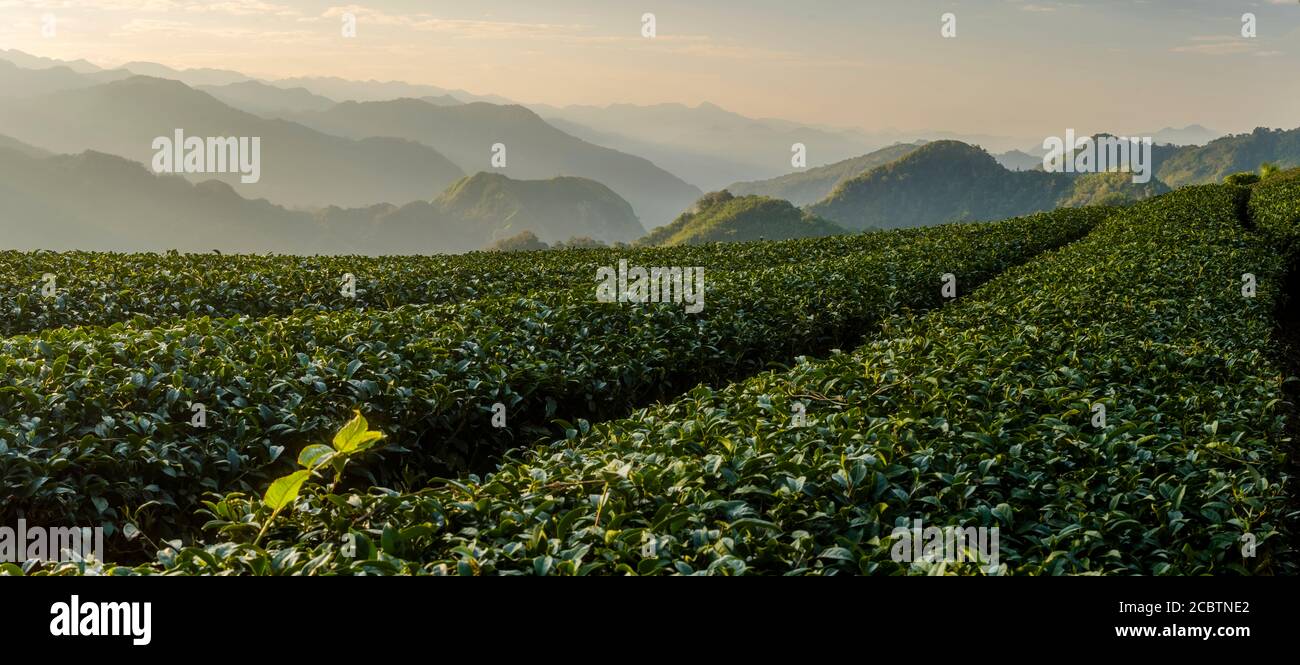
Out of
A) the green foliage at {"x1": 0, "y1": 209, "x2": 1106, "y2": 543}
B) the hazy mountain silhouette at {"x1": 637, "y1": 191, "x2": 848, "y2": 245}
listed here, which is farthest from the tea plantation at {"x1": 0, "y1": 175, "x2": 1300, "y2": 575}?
the hazy mountain silhouette at {"x1": 637, "y1": 191, "x2": 848, "y2": 245}

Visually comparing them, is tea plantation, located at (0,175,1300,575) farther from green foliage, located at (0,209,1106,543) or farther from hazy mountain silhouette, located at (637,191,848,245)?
hazy mountain silhouette, located at (637,191,848,245)

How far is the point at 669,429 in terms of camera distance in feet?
14.5

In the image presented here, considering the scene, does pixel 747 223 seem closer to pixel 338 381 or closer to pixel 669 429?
pixel 338 381

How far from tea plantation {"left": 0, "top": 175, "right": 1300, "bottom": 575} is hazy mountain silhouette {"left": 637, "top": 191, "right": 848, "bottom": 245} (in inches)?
5162

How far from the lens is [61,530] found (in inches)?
186

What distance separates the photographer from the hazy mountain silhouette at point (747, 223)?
5723 inches

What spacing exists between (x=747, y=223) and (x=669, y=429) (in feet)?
481

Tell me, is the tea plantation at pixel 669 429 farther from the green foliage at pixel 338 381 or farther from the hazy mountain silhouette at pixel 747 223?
the hazy mountain silhouette at pixel 747 223

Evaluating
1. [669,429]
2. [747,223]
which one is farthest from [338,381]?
[747,223]

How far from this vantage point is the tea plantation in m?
3.15
